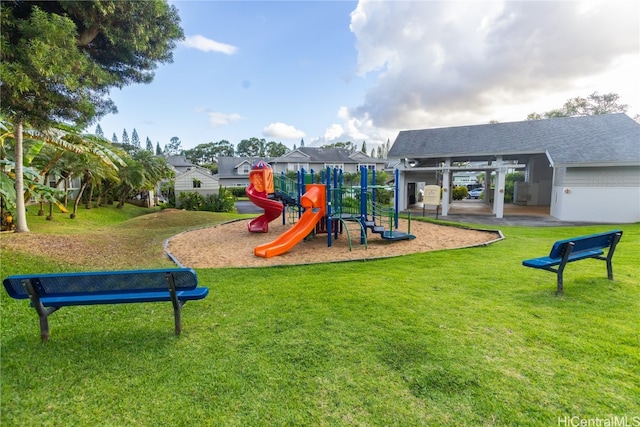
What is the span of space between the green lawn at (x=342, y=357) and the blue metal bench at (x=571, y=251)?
40 cm

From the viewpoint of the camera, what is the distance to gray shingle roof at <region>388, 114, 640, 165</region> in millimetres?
15547

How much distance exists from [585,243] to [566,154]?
14368mm

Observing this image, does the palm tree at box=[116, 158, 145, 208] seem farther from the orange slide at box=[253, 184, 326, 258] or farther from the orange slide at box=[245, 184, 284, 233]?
the orange slide at box=[253, 184, 326, 258]

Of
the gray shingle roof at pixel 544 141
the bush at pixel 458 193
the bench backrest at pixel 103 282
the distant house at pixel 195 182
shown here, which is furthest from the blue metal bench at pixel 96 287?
the bush at pixel 458 193

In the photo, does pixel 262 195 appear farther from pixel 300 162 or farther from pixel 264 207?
pixel 300 162

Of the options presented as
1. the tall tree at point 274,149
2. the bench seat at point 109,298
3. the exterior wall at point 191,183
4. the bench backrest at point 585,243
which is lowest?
the bench seat at point 109,298

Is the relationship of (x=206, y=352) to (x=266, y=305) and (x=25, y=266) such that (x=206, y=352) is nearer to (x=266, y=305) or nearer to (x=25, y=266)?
(x=266, y=305)

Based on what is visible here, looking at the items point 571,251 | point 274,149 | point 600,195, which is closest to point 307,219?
point 571,251

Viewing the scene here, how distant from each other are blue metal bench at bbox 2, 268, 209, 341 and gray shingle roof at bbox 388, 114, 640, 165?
18760mm

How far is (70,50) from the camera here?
16.0 feet

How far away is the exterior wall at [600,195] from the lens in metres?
15.1

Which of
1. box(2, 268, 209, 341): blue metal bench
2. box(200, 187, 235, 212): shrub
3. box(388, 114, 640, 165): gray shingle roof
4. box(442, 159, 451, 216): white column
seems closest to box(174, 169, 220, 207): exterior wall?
→ box(200, 187, 235, 212): shrub

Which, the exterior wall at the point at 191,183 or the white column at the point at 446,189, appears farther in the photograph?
the exterior wall at the point at 191,183

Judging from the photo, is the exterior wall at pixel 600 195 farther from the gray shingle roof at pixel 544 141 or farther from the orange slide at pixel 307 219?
the orange slide at pixel 307 219
